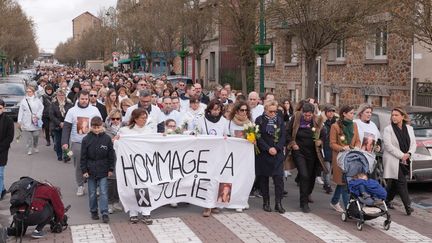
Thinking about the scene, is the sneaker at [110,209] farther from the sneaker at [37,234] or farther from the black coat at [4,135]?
the black coat at [4,135]

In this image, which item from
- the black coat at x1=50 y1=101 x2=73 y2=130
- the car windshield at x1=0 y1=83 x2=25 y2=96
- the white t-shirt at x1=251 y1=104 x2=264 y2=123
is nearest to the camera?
the white t-shirt at x1=251 y1=104 x2=264 y2=123

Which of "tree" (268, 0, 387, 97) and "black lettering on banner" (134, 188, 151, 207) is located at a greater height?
"tree" (268, 0, 387, 97)

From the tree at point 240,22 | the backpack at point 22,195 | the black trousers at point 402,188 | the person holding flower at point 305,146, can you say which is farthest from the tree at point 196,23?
the backpack at point 22,195

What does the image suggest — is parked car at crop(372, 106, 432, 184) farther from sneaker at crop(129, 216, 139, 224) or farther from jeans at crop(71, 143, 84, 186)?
jeans at crop(71, 143, 84, 186)

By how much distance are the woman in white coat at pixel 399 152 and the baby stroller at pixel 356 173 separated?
0.48 metres

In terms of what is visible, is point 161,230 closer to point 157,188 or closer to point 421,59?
point 157,188

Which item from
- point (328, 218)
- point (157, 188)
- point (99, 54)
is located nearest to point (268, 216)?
point (328, 218)

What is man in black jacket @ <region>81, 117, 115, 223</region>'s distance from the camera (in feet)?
27.5

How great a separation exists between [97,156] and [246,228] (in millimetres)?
2304

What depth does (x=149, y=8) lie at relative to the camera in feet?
155

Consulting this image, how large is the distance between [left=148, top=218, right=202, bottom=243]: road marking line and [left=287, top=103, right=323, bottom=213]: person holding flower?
81.1 inches

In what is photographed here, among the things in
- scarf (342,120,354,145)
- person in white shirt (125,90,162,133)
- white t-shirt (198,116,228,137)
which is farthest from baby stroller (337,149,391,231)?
person in white shirt (125,90,162,133)

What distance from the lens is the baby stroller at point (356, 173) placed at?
27.1 feet

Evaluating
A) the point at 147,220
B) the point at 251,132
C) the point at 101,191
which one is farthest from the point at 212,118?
the point at 101,191
